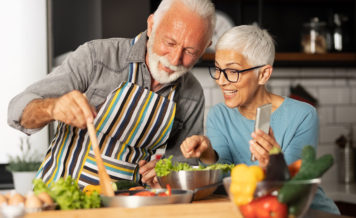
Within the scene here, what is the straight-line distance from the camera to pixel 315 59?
401 cm

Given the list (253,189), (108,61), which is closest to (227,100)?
(108,61)

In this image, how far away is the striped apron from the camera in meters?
2.39

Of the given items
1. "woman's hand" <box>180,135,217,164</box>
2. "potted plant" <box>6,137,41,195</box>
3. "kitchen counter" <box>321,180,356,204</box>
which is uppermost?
"woman's hand" <box>180,135,217,164</box>

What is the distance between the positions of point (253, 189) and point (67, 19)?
2.63 meters

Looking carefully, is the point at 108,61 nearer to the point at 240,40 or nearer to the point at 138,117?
the point at 138,117

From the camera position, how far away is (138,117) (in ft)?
7.99

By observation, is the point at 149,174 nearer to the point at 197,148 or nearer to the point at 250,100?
the point at 197,148

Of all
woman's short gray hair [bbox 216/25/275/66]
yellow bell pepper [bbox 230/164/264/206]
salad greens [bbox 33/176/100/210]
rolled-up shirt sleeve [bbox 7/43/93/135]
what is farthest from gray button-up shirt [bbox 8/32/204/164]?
yellow bell pepper [bbox 230/164/264/206]

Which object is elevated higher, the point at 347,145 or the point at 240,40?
the point at 240,40

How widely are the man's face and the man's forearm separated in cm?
55

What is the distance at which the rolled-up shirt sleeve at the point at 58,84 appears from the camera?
2139mm

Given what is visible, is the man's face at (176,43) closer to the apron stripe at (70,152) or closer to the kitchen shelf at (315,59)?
the apron stripe at (70,152)

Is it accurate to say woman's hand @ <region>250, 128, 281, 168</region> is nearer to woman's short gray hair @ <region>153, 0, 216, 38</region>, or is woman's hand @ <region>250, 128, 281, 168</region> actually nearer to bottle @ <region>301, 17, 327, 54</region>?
woman's short gray hair @ <region>153, 0, 216, 38</region>

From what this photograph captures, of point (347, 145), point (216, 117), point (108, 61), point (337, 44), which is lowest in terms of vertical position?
point (347, 145)
